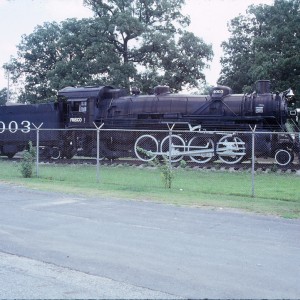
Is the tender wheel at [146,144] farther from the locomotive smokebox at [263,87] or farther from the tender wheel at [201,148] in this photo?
the locomotive smokebox at [263,87]

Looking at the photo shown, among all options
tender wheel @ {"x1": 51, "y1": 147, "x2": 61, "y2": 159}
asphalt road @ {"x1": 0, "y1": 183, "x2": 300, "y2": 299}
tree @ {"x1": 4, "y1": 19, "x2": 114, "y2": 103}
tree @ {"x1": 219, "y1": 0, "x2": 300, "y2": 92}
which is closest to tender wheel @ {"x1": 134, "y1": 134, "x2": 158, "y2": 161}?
tender wheel @ {"x1": 51, "y1": 147, "x2": 61, "y2": 159}

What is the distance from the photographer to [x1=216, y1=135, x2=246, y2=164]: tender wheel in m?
20.8

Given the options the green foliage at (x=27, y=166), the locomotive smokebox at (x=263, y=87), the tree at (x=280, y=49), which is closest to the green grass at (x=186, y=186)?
the green foliage at (x=27, y=166)

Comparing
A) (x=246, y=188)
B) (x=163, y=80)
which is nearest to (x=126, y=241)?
(x=246, y=188)

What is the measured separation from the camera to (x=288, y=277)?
18.5 ft

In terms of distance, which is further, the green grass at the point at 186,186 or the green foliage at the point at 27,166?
the green foliage at the point at 27,166

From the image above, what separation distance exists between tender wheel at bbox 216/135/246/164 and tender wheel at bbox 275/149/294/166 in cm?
142

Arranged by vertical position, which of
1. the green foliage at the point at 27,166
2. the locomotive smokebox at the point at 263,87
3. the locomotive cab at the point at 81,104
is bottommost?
the green foliage at the point at 27,166

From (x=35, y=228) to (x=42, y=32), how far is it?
47.4 m

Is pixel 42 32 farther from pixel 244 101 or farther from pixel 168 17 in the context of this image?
pixel 244 101

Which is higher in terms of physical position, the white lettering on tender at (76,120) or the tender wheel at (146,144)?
the white lettering on tender at (76,120)

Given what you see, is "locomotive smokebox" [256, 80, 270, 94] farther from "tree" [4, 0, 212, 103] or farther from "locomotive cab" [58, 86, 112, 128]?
"tree" [4, 0, 212, 103]

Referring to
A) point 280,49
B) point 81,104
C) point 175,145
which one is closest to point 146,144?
point 175,145

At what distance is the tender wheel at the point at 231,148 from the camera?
2078cm
